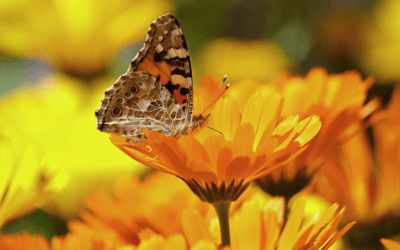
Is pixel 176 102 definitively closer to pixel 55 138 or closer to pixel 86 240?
pixel 86 240

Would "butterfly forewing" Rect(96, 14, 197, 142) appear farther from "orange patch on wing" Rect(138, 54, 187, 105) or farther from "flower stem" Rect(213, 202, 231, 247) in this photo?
"flower stem" Rect(213, 202, 231, 247)

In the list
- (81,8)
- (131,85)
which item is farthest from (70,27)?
(131,85)

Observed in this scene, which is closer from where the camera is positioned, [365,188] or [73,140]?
[365,188]

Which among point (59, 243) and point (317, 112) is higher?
point (317, 112)

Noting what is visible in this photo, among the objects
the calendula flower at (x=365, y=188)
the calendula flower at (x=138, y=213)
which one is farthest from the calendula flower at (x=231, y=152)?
the calendula flower at (x=365, y=188)

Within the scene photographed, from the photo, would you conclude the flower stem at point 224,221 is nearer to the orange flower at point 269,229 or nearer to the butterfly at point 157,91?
the orange flower at point 269,229

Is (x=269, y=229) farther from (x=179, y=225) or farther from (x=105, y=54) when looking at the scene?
(x=105, y=54)

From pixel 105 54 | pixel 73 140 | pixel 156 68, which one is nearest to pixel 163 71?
pixel 156 68
